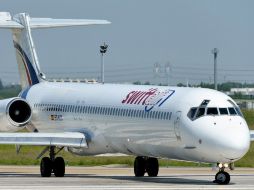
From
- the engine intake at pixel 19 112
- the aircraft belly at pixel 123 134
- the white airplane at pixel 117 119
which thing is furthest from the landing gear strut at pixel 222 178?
the engine intake at pixel 19 112

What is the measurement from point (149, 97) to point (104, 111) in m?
3.60

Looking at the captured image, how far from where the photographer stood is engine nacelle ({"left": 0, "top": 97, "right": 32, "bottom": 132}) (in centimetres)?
5006

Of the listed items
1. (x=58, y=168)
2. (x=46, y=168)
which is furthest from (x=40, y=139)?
(x=58, y=168)

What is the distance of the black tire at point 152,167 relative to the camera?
46500 mm

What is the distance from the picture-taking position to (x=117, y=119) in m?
45.3

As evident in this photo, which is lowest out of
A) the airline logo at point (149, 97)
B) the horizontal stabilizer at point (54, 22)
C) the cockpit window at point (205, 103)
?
the airline logo at point (149, 97)

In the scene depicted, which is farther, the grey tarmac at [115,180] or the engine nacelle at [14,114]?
the engine nacelle at [14,114]

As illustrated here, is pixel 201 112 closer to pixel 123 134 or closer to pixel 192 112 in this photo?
pixel 192 112

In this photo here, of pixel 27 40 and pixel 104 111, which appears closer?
pixel 104 111

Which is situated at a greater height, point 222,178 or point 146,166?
point 222,178

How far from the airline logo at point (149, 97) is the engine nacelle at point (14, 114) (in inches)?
269

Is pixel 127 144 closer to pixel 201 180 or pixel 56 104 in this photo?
pixel 201 180

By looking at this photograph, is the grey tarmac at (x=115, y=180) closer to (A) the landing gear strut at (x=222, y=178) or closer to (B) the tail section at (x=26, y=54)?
(A) the landing gear strut at (x=222, y=178)

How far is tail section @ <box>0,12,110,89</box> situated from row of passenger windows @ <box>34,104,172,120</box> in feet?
11.2
